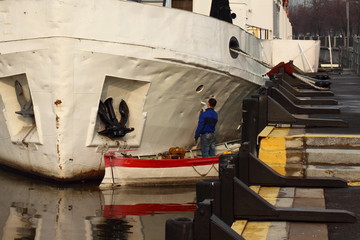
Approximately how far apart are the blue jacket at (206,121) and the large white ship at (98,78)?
2.12 ft

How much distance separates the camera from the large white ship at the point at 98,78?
54.0 ft

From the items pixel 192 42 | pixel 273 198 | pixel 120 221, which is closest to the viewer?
pixel 273 198

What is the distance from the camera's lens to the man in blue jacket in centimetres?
1789

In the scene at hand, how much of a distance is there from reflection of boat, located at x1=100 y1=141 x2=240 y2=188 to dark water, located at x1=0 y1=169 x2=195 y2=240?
0.23 meters

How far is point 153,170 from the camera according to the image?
17.2m

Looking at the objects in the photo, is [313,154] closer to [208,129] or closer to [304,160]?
[304,160]

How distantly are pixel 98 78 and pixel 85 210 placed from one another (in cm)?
310

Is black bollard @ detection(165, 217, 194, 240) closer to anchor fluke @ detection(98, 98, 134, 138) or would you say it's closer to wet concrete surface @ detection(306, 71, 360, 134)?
wet concrete surface @ detection(306, 71, 360, 134)

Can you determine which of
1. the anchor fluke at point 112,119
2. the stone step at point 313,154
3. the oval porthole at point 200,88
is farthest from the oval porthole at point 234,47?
the stone step at point 313,154

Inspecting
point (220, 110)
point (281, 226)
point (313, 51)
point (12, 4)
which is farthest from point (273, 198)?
point (313, 51)

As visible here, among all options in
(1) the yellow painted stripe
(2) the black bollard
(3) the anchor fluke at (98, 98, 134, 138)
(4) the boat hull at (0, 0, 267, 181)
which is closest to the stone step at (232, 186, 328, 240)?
(1) the yellow painted stripe

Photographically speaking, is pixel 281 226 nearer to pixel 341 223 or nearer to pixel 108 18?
pixel 341 223

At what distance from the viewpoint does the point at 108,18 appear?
1661 centimetres

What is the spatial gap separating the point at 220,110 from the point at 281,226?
13341 mm
